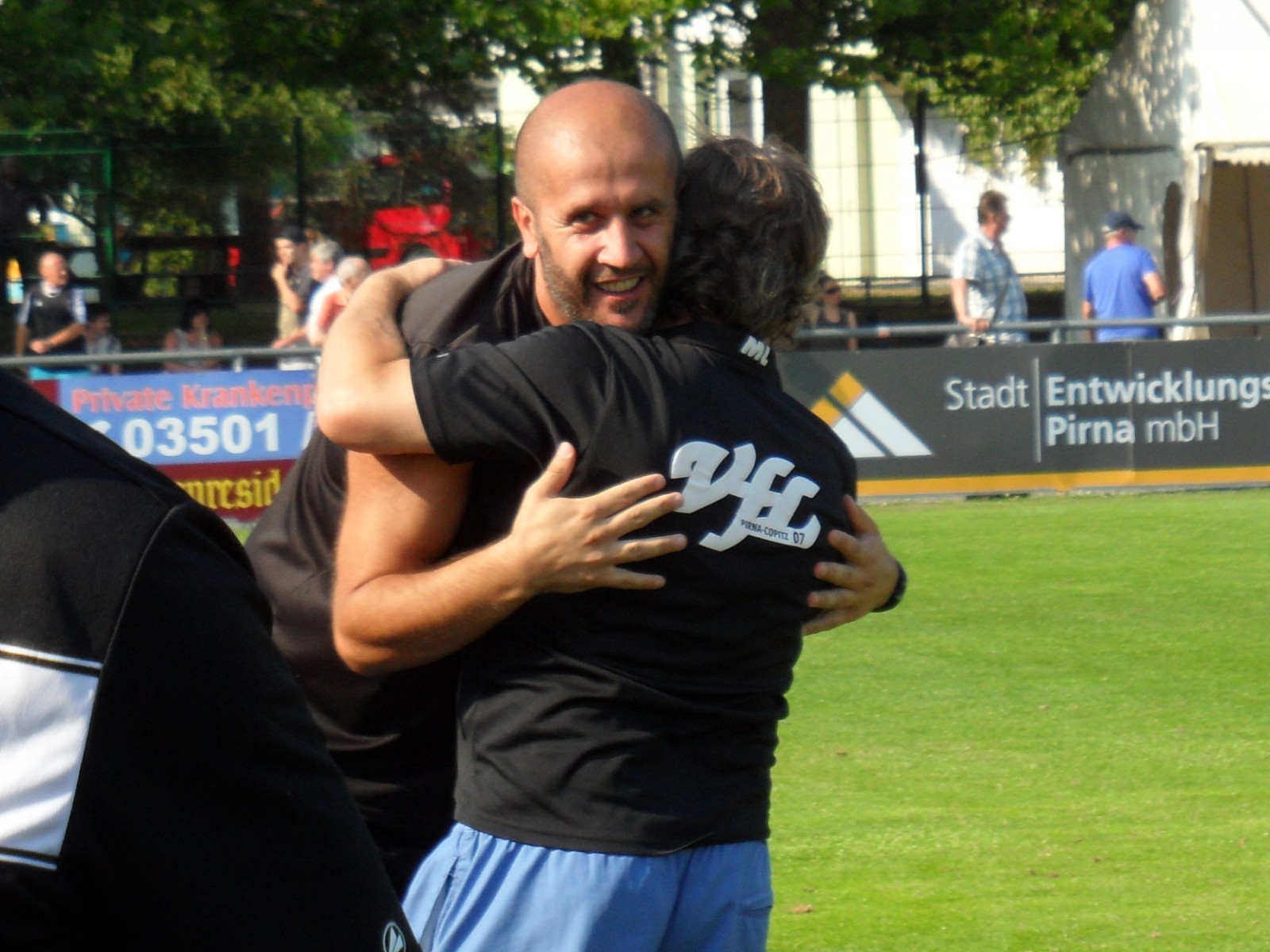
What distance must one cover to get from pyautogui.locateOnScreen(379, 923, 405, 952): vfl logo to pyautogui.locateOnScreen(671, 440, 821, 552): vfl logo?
0.96 metres

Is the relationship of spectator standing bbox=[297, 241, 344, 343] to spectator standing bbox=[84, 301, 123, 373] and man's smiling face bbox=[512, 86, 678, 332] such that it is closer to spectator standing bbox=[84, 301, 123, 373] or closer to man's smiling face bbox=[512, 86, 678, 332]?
spectator standing bbox=[84, 301, 123, 373]

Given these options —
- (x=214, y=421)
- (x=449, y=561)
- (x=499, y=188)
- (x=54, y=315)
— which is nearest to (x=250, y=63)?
(x=499, y=188)

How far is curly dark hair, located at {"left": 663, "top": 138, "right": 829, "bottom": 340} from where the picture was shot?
2.52 metres

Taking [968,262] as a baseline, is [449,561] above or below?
below

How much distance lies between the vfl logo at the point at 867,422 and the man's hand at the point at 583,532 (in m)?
10.8

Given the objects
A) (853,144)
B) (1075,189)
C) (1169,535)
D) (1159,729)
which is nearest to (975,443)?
(1169,535)

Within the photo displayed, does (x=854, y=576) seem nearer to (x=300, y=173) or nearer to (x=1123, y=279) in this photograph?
(x=1123, y=279)

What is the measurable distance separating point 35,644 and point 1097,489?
12.6 meters

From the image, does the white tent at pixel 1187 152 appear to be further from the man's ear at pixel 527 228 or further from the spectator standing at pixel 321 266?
the man's ear at pixel 527 228

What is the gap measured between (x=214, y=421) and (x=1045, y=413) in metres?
5.99

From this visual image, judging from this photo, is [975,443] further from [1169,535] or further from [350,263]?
[350,263]

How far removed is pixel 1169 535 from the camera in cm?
1169

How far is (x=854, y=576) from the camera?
2.71 m

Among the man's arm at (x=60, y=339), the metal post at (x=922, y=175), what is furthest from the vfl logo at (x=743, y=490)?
the metal post at (x=922, y=175)
